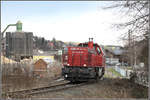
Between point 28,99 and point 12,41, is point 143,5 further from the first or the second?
point 12,41

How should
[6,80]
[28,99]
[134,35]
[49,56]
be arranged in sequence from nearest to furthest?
[28,99], [134,35], [6,80], [49,56]

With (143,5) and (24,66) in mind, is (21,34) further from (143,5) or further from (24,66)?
(143,5)

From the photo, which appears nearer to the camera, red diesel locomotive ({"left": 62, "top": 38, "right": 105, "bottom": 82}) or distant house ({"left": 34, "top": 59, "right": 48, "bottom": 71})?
red diesel locomotive ({"left": 62, "top": 38, "right": 105, "bottom": 82})

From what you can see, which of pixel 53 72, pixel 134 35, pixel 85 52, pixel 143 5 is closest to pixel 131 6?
pixel 143 5

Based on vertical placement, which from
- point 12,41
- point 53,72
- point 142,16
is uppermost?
point 142,16

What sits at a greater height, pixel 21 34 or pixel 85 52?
pixel 21 34

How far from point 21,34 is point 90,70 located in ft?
18.8

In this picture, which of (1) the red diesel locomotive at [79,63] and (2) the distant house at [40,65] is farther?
(2) the distant house at [40,65]

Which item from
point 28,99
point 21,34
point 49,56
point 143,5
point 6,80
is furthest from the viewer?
point 49,56

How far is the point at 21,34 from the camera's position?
13.3 metres

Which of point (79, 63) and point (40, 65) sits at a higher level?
point (79, 63)

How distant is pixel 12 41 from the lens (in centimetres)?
1436

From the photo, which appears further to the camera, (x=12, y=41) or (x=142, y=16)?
(x=12, y=41)

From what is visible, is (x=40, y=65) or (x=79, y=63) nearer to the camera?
(x=79, y=63)
